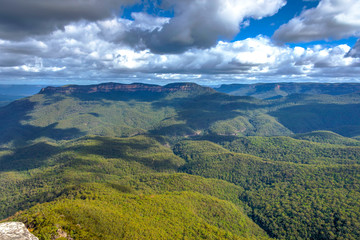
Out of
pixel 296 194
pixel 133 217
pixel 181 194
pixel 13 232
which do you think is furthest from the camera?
pixel 296 194

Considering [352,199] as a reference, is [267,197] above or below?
below

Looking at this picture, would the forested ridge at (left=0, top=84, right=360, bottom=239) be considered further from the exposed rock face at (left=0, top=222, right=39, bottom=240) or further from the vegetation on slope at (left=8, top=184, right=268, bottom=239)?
the exposed rock face at (left=0, top=222, right=39, bottom=240)

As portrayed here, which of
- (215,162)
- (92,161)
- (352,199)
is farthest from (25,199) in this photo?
(352,199)

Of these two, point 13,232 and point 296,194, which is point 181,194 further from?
point 13,232

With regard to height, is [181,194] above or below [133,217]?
below

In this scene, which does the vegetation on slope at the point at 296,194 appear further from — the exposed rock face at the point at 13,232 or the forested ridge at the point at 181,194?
the exposed rock face at the point at 13,232

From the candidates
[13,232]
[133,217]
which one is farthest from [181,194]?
[13,232]

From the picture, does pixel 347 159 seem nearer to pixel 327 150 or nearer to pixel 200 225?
pixel 327 150

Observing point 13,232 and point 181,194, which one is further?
point 181,194

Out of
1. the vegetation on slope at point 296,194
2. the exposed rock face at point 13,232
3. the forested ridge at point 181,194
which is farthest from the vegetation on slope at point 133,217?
the exposed rock face at point 13,232
